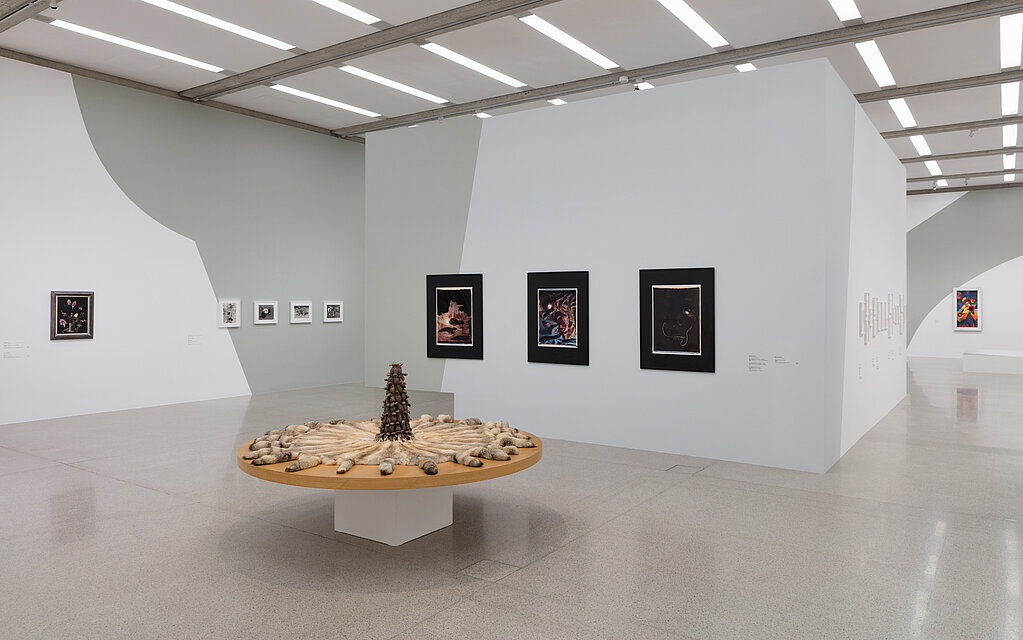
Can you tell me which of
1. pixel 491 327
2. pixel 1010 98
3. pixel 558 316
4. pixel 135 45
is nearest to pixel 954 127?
pixel 1010 98

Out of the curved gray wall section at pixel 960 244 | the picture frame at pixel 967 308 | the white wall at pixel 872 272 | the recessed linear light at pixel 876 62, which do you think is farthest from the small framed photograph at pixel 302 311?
the picture frame at pixel 967 308

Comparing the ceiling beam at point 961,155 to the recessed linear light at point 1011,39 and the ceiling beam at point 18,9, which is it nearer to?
the recessed linear light at point 1011,39

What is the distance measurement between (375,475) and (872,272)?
905 centimetres

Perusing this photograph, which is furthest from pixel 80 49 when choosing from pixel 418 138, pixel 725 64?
pixel 725 64

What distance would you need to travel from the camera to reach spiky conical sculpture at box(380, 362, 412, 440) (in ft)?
18.7

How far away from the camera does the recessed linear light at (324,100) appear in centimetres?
1356

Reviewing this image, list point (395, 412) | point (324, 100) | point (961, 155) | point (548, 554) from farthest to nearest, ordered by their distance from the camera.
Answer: point (961, 155) → point (324, 100) → point (395, 412) → point (548, 554)

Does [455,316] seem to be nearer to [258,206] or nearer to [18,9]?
[258,206]

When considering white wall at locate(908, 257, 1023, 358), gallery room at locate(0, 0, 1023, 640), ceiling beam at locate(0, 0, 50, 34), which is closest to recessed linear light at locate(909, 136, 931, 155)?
gallery room at locate(0, 0, 1023, 640)

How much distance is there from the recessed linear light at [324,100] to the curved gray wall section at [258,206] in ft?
5.97

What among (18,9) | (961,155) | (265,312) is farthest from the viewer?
(961,155)

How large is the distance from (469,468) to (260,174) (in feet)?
39.7

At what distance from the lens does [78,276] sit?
40.1 ft

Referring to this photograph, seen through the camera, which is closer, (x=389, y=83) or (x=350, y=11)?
(x=350, y=11)
